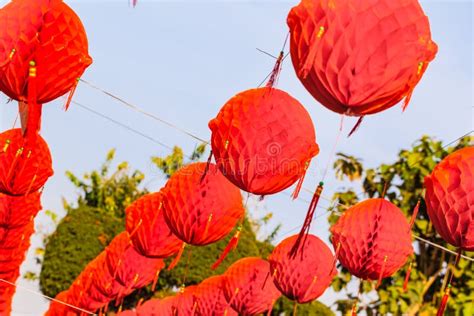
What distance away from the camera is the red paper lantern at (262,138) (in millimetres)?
3055

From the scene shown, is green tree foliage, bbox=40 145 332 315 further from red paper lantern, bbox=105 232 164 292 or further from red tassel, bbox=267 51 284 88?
red tassel, bbox=267 51 284 88

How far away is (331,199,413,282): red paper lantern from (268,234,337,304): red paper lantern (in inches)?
27.0

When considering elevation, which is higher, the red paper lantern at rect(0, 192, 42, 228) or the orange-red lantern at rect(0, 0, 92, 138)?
the orange-red lantern at rect(0, 0, 92, 138)

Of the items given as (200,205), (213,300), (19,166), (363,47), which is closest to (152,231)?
(200,205)

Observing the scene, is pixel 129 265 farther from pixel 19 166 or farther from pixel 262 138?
pixel 262 138

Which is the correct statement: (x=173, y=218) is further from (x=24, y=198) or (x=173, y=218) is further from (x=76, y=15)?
(x=24, y=198)

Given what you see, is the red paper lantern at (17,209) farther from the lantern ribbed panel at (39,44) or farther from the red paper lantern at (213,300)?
the lantern ribbed panel at (39,44)

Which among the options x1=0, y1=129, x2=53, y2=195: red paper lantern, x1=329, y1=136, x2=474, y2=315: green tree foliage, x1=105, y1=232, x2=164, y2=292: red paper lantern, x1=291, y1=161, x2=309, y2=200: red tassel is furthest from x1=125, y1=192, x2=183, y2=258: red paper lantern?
x1=329, y1=136, x2=474, y2=315: green tree foliage

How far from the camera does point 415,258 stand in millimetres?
9531

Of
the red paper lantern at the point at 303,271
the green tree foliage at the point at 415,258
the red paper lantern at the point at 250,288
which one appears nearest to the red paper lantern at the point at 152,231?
the red paper lantern at the point at 303,271

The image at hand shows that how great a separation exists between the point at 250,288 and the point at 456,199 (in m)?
2.71

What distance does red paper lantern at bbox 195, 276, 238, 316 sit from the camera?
6.11 m

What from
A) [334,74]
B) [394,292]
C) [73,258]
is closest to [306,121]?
[334,74]

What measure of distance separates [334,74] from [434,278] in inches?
291
